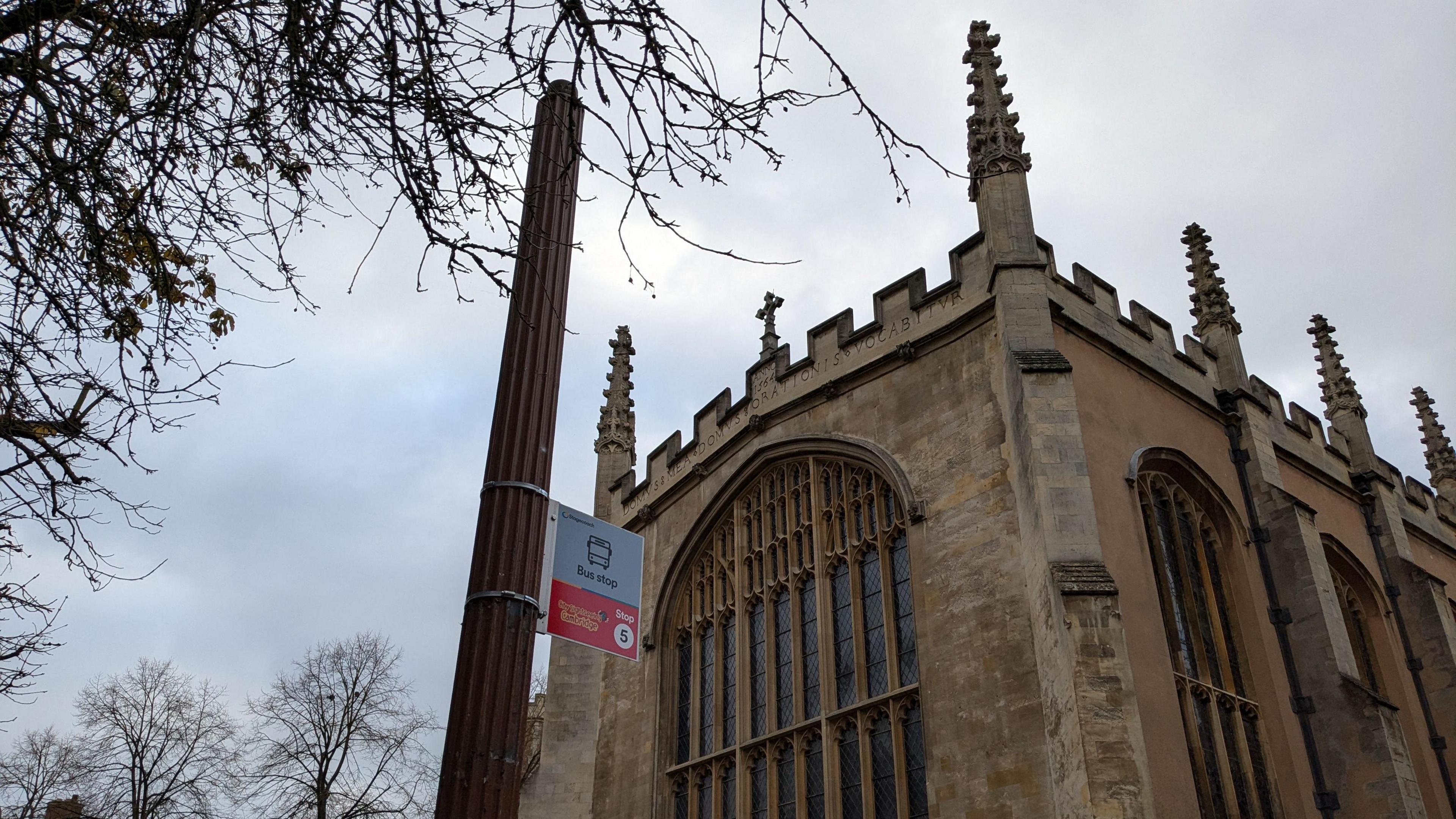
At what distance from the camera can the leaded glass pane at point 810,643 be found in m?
12.7

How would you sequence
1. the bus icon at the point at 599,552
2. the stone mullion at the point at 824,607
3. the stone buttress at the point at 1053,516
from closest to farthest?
the bus icon at the point at 599,552 < the stone buttress at the point at 1053,516 < the stone mullion at the point at 824,607

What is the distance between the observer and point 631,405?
754 inches

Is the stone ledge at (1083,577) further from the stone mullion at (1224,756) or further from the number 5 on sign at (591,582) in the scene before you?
the number 5 on sign at (591,582)

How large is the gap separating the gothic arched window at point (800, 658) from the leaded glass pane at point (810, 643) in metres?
0.02

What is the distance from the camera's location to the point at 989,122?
13164 millimetres

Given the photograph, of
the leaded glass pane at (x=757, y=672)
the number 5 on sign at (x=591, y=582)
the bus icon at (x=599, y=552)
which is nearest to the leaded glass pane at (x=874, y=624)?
the leaded glass pane at (x=757, y=672)

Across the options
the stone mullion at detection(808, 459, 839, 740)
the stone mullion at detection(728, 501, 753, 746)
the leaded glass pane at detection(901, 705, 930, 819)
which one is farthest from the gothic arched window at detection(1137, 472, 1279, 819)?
the stone mullion at detection(728, 501, 753, 746)

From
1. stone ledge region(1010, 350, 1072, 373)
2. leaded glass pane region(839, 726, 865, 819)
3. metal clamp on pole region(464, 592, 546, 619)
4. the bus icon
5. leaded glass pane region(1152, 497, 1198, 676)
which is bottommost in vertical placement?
metal clamp on pole region(464, 592, 546, 619)

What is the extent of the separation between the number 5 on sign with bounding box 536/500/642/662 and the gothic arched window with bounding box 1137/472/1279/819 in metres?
7.71

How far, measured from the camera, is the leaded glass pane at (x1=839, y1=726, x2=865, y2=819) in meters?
11.6

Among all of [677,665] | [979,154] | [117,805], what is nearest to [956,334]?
[979,154]

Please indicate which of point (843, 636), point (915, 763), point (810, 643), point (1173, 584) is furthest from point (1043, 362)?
point (810, 643)

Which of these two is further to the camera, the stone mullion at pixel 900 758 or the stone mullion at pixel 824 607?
the stone mullion at pixel 824 607

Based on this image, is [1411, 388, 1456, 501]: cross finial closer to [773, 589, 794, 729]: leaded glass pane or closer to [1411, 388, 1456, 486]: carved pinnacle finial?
[1411, 388, 1456, 486]: carved pinnacle finial
